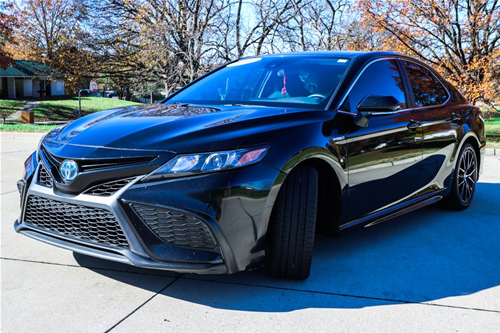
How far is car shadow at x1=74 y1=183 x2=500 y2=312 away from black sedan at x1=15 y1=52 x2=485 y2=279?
9.1 inches

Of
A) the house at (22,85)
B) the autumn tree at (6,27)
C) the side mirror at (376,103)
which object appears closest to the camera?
the side mirror at (376,103)

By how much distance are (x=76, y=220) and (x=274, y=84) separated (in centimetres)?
194

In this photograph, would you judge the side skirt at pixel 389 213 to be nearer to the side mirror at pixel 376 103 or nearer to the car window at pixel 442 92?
the side mirror at pixel 376 103

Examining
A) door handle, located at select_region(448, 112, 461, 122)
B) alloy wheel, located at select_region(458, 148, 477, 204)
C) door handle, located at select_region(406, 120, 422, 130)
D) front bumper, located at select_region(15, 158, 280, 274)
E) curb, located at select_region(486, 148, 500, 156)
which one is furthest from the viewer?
curb, located at select_region(486, 148, 500, 156)

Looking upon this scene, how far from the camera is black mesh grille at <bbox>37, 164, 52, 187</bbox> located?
3.05 m

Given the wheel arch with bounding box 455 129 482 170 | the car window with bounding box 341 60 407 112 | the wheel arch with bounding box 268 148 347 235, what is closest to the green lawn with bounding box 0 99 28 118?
the wheel arch with bounding box 455 129 482 170

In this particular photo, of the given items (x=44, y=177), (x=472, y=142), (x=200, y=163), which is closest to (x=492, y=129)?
(x=472, y=142)

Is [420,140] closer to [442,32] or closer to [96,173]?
[96,173]

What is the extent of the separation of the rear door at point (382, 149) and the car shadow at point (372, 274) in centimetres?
40

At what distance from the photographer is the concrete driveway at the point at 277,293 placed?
2744mm

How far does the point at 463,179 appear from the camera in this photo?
534 centimetres

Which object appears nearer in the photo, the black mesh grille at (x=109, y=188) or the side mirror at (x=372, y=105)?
the black mesh grille at (x=109, y=188)

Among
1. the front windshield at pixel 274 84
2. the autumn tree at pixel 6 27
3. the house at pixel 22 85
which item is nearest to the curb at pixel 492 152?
the front windshield at pixel 274 84

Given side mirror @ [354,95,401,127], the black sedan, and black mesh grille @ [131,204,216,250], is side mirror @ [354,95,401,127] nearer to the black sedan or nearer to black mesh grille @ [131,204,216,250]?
the black sedan
